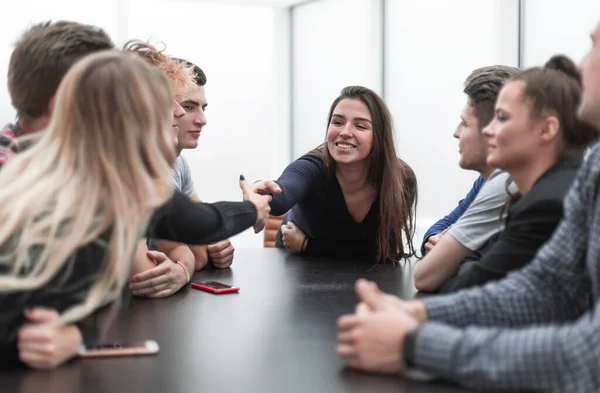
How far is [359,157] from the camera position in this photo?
9.84 ft

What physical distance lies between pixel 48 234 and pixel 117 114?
0.25 m

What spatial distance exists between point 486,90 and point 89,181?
1466 millimetres

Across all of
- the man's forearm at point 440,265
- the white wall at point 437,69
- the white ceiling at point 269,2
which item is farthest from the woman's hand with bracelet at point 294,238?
the white ceiling at point 269,2

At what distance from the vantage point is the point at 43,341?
1334mm

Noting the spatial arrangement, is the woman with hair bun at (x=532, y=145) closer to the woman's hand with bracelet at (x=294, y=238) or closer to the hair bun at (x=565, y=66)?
the hair bun at (x=565, y=66)

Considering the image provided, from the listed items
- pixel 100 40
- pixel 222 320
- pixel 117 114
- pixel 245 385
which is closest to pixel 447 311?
pixel 245 385

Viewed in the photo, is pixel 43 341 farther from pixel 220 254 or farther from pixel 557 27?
pixel 557 27

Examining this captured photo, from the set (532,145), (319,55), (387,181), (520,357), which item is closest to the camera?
(520,357)

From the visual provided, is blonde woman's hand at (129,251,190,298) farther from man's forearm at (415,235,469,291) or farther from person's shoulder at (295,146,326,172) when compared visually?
person's shoulder at (295,146,326,172)

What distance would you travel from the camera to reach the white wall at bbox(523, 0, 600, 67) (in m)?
4.16

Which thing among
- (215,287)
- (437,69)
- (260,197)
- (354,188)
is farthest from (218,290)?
(437,69)

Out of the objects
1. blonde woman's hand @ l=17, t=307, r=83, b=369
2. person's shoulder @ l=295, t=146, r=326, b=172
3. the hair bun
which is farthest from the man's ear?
person's shoulder @ l=295, t=146, r=326, b=172

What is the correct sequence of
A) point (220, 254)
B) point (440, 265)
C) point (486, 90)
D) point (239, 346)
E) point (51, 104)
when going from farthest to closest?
1. point (220, 254)
2. point (486, 90)
3. point (440, 265)
4. point (51, 104)
5. point (239, 346)

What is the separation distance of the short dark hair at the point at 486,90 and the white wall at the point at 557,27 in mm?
1792
